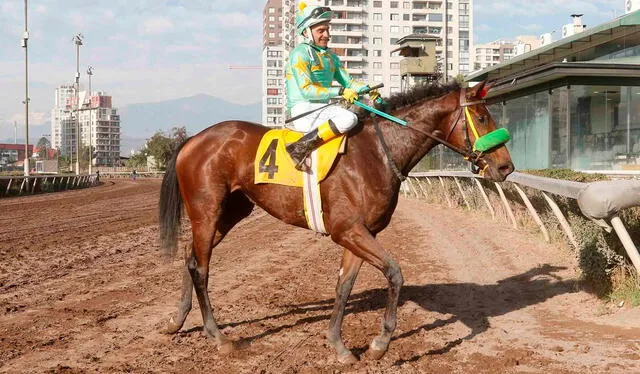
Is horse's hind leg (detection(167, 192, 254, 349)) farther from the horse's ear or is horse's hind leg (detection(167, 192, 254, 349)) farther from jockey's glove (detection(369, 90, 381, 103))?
the horse's ear

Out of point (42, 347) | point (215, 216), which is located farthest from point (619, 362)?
point (42, 347)

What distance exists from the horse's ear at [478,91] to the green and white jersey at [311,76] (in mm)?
870

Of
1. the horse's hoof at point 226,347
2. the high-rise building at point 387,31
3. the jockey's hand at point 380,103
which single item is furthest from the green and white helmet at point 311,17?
the high-rise building at point 387,31

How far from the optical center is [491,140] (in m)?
4.76

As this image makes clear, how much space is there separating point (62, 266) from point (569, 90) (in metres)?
12.5

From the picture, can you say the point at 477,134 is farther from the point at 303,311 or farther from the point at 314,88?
the point at 303,311

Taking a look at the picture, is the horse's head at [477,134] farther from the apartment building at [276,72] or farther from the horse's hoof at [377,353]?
the apartment building at [276,72]

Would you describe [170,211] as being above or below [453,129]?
below

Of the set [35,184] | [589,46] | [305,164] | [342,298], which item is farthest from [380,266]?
[35,184]

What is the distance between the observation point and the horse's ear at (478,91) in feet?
16.1

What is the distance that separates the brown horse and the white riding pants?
0.19 m

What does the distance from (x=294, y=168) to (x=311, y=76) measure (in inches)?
31.1

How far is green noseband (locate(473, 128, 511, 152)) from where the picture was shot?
4762mm

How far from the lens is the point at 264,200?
5.26m
